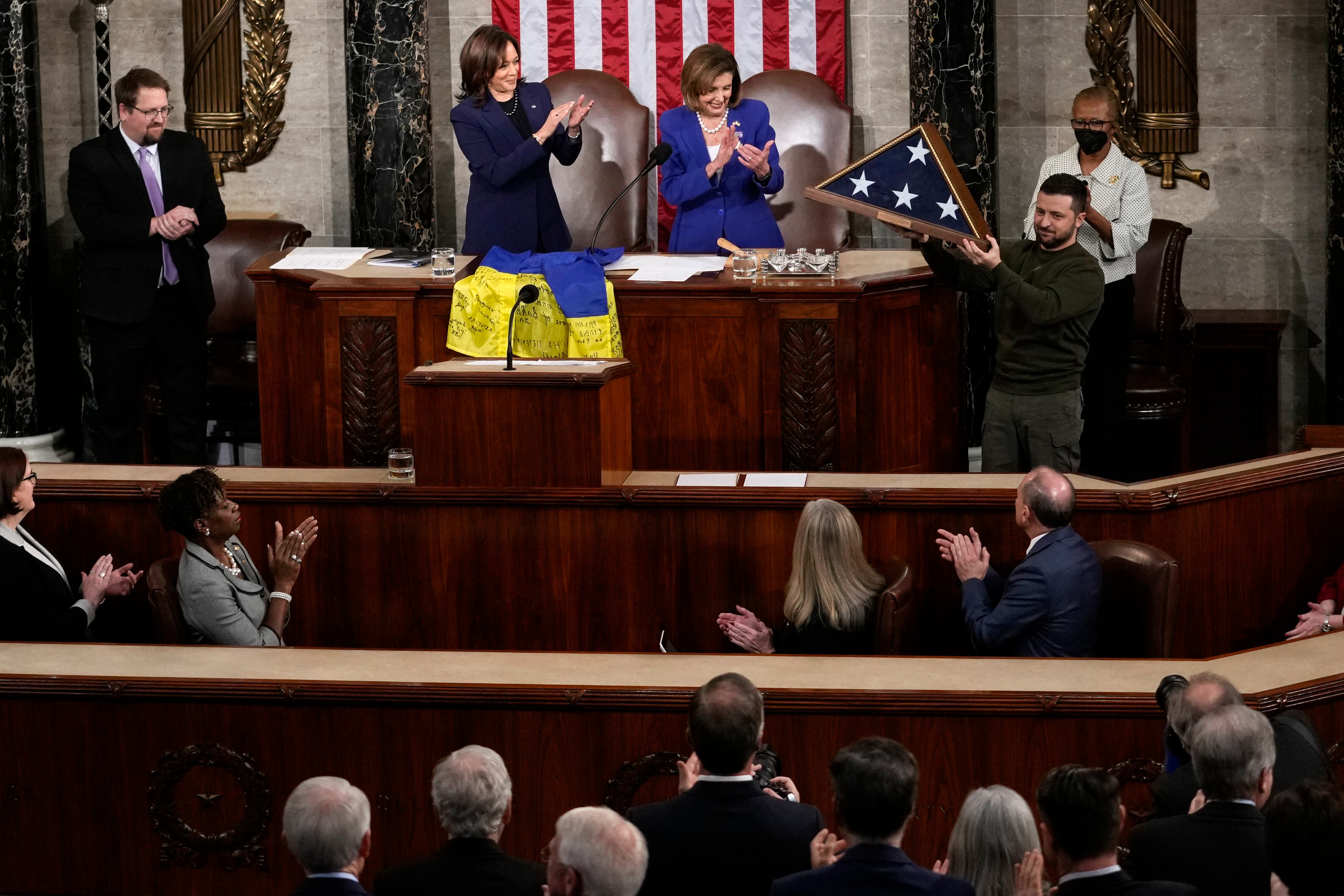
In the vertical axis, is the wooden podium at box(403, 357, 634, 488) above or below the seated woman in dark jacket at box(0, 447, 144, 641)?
above

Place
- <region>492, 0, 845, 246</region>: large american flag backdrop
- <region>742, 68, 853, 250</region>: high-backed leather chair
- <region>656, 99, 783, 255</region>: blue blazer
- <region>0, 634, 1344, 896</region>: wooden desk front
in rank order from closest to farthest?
<region>0, 634, 1344, 896</region>: wooden desk front, <region>656, 99, 783, 255</region>: blue blazer, <region>742, 68, 853, 250</region>: high-backed leather chair, <region>492, 0, 845, 246</region>: large american flag backdrop

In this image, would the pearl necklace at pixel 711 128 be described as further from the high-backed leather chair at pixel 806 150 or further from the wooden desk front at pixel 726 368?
the wooden desk front at pixel 726 368

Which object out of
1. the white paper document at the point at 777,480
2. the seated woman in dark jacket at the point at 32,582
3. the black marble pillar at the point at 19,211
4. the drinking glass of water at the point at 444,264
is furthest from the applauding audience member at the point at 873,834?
the black marble pillar at the point at 19,211

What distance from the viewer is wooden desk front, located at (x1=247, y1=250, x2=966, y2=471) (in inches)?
276

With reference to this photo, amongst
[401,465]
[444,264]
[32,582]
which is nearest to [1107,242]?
[444,264]

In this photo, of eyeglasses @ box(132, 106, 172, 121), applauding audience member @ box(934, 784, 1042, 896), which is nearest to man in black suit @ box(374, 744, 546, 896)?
applauding audience member @ box(934, 784, 1042, 896)

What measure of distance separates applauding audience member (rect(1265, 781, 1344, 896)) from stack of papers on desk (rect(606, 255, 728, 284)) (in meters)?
4.26

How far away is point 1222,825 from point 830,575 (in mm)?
1691

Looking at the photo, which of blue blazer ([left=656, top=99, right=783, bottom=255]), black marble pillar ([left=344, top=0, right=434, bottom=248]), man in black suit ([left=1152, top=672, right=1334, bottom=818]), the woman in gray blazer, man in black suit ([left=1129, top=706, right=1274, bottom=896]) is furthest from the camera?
black marble pillar ([left=344, top=0, right=434, bottom=248])

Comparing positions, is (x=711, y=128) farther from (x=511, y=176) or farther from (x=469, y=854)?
(x=469, y=854)

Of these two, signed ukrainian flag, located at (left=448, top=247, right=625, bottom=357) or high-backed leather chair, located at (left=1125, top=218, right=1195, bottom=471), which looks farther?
high-backed leather chair, located at (left=1125, top=218, right=1195, bottom=471)

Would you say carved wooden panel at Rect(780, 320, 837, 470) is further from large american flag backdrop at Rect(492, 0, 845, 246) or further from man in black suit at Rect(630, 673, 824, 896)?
man in black suit at Rect(630, 673, 824, 896)

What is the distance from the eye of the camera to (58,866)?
4.58m

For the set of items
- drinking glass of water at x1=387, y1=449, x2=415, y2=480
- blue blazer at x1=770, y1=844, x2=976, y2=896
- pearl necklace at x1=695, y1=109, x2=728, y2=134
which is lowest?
blue blazer at x1=770, y1=844, x2=976, y2=896
